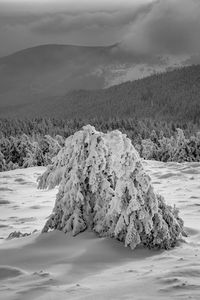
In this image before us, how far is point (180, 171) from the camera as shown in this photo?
23359mm

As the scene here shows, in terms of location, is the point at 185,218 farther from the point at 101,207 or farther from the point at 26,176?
the point at 26,176

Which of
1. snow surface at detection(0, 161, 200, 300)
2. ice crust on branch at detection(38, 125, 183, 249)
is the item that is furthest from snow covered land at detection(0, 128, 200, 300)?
ice crust on branch at detection(38, 125, 183, 249)

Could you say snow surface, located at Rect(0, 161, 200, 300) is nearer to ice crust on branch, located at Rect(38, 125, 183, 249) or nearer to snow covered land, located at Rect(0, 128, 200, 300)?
snow covered land, located at Rect(0, 128, 200, 300)

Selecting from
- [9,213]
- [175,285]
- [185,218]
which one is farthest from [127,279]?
[9,213]

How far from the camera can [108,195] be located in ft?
29.2

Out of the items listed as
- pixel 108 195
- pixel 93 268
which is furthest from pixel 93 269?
pixel 108 195

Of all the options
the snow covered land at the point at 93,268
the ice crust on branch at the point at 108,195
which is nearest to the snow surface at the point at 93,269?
the snow covered land at the point at 93,268

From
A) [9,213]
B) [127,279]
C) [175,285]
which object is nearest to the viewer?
[175,285]

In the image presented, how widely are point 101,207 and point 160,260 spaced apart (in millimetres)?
1748

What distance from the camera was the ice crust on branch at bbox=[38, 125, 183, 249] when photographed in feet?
27.1

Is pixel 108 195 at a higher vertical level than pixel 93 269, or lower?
higher

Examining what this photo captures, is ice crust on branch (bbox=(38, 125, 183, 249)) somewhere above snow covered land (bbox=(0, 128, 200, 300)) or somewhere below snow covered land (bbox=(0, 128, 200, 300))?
above

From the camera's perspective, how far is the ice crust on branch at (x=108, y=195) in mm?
8258

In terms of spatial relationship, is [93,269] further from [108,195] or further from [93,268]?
[108,195]
